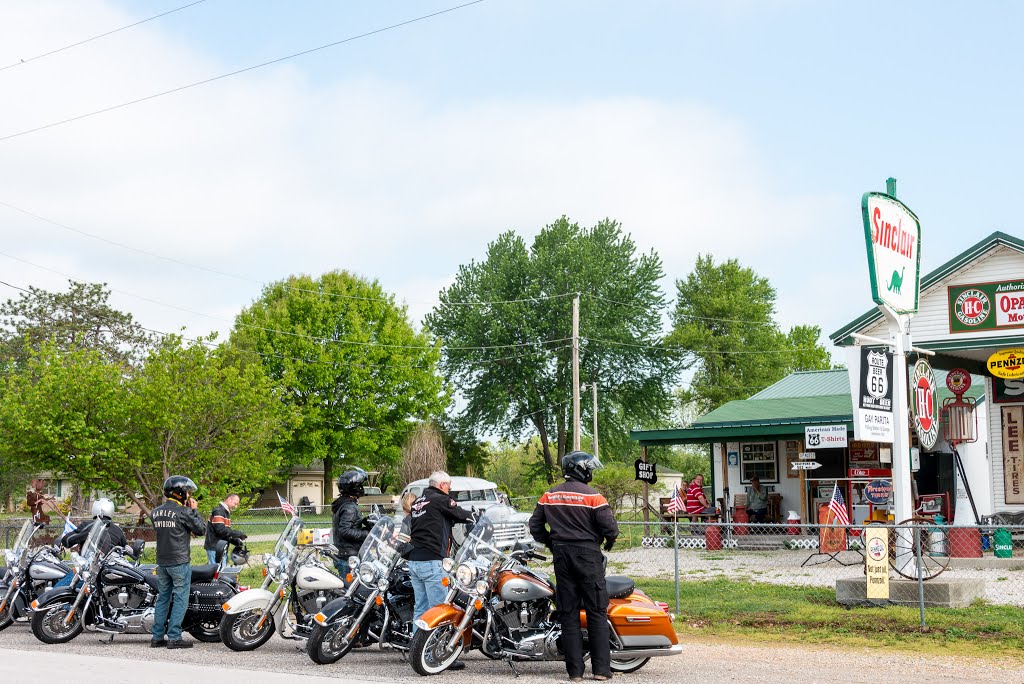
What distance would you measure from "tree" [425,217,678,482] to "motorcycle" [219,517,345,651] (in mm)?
42812

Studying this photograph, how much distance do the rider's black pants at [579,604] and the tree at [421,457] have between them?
39.1 meters

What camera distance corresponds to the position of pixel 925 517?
19.4 metres

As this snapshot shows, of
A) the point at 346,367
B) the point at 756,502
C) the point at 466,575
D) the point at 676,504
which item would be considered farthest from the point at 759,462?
the point at 346,367

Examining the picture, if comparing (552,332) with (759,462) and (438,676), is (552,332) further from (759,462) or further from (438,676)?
(438,676)

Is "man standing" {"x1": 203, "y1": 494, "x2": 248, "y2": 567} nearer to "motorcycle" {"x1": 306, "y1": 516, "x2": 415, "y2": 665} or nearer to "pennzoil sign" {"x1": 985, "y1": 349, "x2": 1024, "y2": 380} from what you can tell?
"motorcycle" {"x1": 306, "y1": 516, "x2": 415, "y2": 665}

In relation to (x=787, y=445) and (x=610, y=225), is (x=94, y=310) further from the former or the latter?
(x=787, y=445)

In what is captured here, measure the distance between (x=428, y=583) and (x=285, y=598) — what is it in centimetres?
166

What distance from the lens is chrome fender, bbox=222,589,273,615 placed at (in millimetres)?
10602

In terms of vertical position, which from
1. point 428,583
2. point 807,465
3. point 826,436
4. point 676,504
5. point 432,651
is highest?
point 826,436

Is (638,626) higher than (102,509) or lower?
lower

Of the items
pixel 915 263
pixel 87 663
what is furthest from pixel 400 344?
pixel 87 663

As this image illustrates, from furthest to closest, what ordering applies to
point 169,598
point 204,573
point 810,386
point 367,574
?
1. point 810,386
2. point 204,573
3. point 169,598
4. point 367,574

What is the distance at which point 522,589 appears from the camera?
948 cm

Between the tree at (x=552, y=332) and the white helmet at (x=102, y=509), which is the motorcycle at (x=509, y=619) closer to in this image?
the white helmet at (x=102, y=509)
